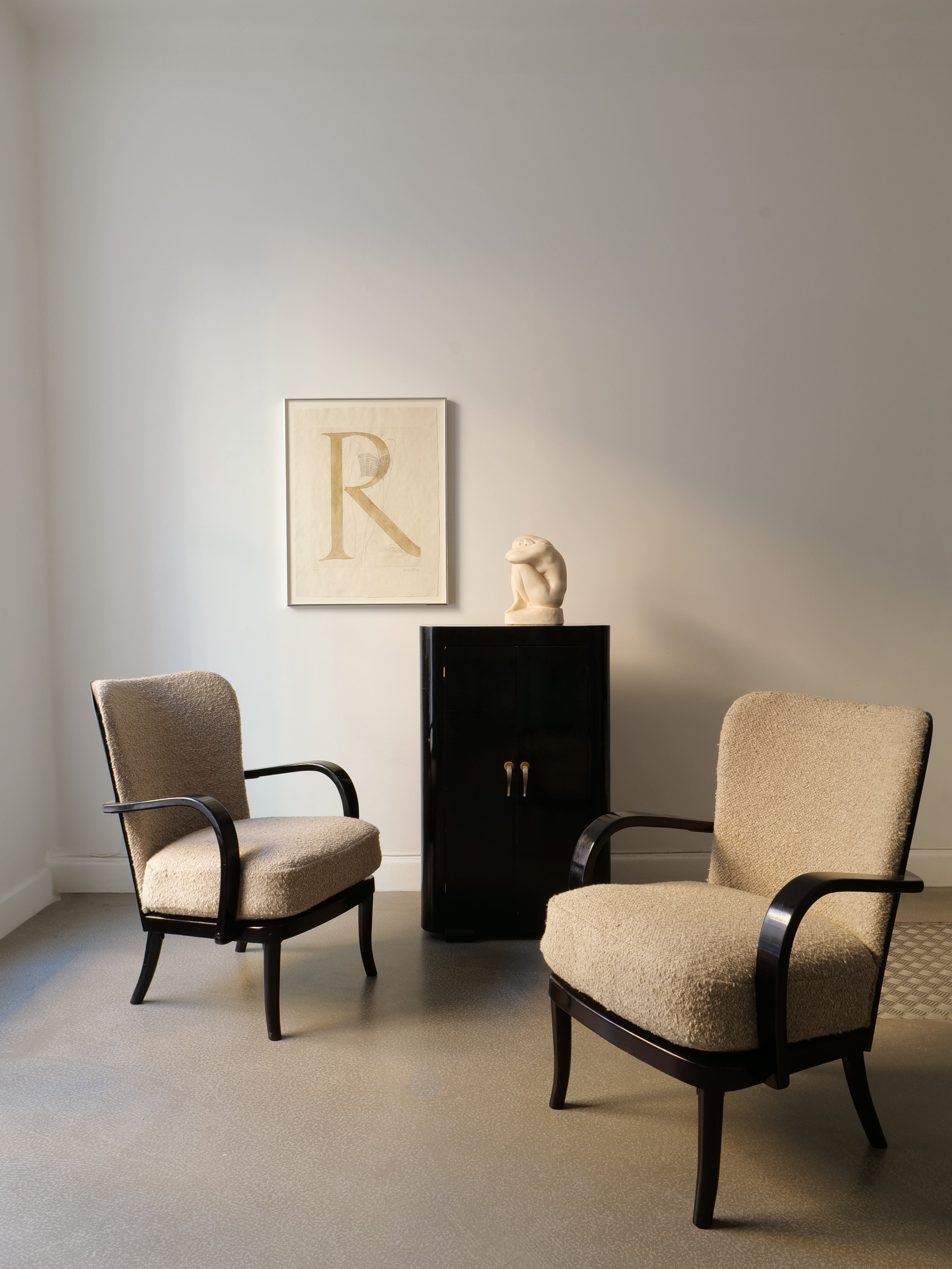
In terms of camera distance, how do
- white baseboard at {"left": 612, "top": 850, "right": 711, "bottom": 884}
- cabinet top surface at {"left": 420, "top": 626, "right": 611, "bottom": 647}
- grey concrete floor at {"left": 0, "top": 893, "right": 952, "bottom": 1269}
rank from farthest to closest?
white baseboard at {"left": 612, "top": 850, "right": 711, "bottom": 884}
cabinet top surface at {"left": 420, "top": 626, "right": 611, "bottom": 647}
grey concrete floor at {"left": 0, "top": 893, "right": 952, "bottom": 1269}

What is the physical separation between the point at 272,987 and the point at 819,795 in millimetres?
1524

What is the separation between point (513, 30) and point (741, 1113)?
12.9 ft

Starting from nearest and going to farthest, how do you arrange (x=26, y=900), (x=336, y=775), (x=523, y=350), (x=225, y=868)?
(x=225, y=868)
(x=336, y=775)
(x=26, y=900)
(x=523, y=350)

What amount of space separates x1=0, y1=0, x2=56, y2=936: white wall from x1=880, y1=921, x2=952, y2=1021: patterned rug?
3.11m

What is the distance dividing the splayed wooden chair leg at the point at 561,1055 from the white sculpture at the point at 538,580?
4.98 feet

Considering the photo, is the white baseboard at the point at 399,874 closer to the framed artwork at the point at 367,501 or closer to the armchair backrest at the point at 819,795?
the framed artwork at the point at 367,501

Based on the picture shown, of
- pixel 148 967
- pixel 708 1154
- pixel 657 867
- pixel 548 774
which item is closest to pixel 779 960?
pixel 708 1154

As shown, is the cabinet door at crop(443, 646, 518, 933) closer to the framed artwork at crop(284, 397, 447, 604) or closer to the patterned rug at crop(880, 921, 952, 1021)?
the framed artwork at crop(284, 397, 447, 604)

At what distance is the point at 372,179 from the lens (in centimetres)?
372

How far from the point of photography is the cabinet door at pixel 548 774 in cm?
318

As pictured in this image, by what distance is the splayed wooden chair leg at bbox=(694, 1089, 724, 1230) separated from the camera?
5.46 feet

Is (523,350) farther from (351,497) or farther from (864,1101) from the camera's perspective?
(864,1101)

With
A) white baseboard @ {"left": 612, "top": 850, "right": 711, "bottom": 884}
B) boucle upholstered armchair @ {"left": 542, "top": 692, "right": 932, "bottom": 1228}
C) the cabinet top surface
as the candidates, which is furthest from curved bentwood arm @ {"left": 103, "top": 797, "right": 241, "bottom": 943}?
white baseboard @ {"left": 612, "top": 850, "right": 711, "bottom": 884}

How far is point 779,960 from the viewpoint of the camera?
165cm
